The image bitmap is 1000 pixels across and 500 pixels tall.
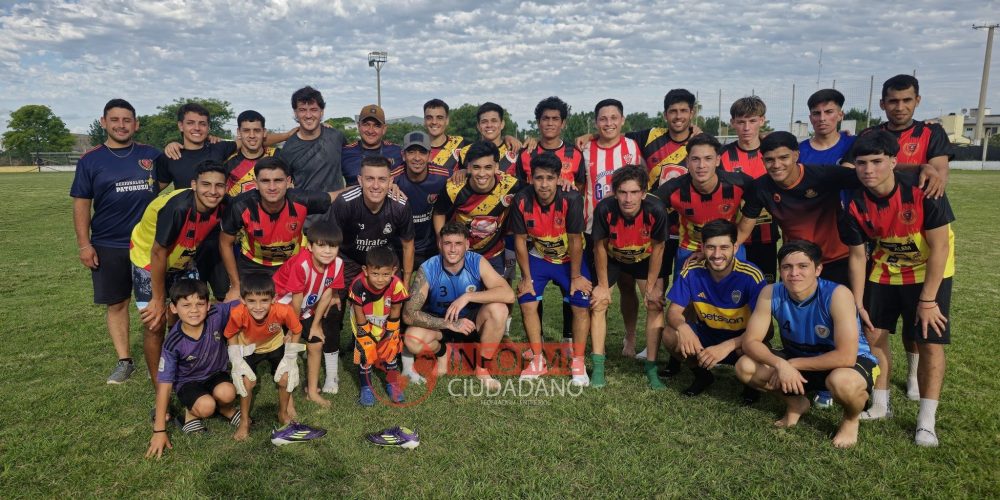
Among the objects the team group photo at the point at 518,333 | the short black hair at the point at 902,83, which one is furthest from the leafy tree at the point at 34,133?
the short black hair at the point at 902,83

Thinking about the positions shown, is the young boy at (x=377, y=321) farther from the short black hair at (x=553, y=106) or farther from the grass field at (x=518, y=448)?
the short black hair at (x=553, y=106)

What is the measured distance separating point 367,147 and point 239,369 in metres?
2.99

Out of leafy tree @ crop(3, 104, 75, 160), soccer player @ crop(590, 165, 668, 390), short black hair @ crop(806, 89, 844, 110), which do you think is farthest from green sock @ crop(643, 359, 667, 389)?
leafy tree @ crop(3, 104, 75, 160)

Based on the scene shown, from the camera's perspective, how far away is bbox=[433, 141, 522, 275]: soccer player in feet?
16.2

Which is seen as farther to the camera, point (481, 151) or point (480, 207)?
point (480, 207)

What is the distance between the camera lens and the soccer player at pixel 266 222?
4.25 metres

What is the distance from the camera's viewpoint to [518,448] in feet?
11.6

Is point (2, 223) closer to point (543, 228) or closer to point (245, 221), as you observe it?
point (245, 221)

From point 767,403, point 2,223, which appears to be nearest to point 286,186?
point 767,403

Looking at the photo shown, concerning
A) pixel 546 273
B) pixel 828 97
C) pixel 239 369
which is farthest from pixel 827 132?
pixel 239 369

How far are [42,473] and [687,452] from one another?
387 centimetres

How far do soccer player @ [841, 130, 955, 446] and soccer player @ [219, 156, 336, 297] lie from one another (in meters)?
4.05

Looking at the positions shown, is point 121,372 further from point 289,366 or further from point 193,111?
point 193,111

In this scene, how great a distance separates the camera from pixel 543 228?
477 cm
